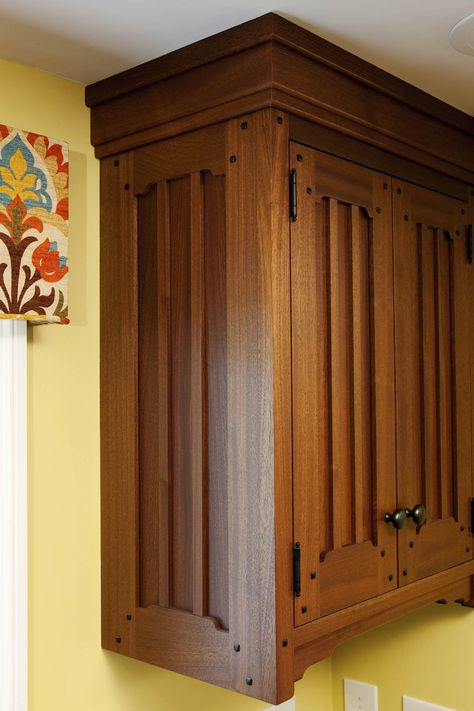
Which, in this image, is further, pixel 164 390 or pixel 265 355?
pixel 164 390

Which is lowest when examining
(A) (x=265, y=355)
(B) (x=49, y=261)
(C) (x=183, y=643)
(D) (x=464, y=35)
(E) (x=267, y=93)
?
(C) (x=183, y=643)

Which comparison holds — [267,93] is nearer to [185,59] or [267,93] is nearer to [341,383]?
[185,59]

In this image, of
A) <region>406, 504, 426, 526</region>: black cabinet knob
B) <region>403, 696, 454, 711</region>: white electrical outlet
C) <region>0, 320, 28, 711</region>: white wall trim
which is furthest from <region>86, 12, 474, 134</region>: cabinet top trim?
<region>403, 696, 454, 711</region>: white electrical outlet

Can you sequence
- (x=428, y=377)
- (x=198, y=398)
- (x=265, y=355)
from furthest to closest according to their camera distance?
1. (x=428, y=377)
2. (x=198, y=398)
3. (x=265, y=355)

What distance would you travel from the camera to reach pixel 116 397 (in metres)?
1.56

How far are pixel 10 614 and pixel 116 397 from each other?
1.44 feet

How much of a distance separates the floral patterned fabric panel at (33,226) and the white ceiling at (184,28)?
16 centimetres

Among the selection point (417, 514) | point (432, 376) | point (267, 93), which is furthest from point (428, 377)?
point (267, 93)

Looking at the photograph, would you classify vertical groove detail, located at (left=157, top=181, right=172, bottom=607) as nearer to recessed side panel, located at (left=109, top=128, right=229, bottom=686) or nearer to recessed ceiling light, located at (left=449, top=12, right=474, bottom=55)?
recessed side panel, located at (left=109, top=128, right=229, bottom=686)

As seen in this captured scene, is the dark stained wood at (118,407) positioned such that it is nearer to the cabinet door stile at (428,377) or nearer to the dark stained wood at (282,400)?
the dark stained wood at (282,400)

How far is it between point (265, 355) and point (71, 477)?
0.49m

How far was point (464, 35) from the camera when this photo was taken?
1.37 meters

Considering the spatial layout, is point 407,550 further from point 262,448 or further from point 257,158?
point 257,158

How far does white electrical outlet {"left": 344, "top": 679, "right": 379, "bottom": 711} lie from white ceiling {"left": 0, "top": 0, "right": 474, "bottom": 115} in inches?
60.1
